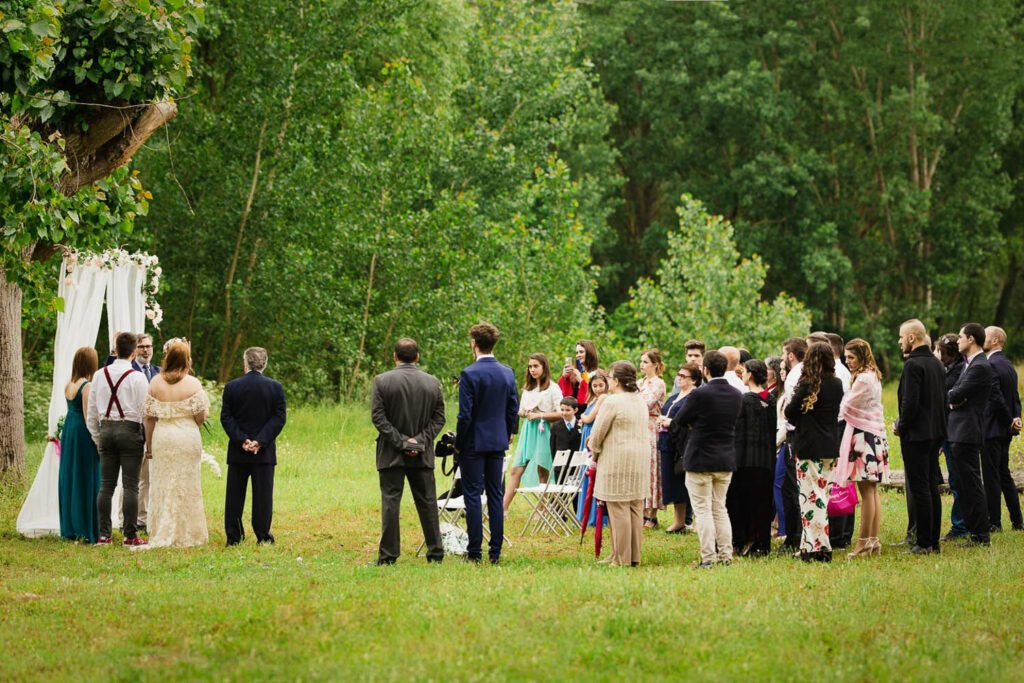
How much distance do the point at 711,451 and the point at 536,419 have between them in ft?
11.0

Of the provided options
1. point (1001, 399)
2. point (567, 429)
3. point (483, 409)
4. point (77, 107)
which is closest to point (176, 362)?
point (77, 107)

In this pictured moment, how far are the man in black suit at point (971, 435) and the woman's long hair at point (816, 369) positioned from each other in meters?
1.74

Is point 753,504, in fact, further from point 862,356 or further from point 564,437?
point 564,437

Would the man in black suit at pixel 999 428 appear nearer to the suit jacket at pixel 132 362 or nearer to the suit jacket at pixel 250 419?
the suit jacket at pixel 250 419

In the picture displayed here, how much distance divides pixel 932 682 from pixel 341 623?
3.49 metres

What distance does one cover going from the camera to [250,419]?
11.6 metres

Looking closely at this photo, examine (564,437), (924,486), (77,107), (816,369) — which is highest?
(77,107)

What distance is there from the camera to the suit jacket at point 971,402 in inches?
432

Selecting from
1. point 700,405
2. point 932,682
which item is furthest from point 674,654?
point 700,405

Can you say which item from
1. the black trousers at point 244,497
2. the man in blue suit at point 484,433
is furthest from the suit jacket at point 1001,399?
the black trousers at point 244,497

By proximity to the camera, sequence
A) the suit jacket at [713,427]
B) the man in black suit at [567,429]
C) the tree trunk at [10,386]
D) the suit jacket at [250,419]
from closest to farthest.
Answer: the suit jacket at [713,427]
the suit jacket at [250,419]
the man in black suit at [567,429]
the tree trunk at [10,386]

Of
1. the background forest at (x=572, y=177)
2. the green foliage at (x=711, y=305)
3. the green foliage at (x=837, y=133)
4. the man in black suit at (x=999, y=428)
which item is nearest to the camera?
the man in black suit at (x=999, y=428)

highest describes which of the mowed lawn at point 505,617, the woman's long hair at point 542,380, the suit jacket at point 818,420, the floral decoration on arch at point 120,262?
the floral decoration on arch at point 120,262

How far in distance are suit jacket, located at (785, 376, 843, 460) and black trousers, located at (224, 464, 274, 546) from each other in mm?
4949
